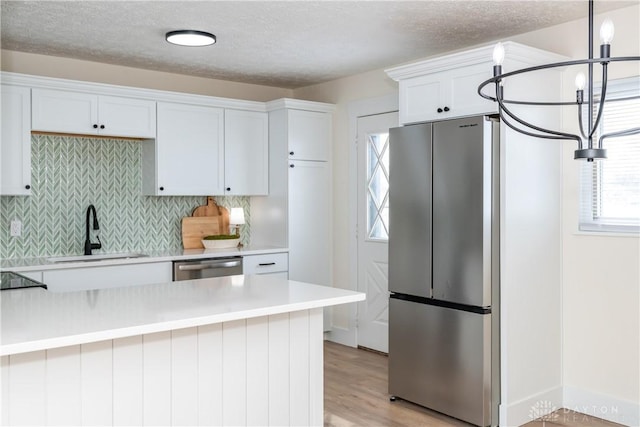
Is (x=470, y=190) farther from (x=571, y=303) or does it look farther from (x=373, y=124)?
(x=373, y=124)

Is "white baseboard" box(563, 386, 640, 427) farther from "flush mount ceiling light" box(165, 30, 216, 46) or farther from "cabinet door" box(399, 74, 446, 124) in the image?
"flush mount ceiling light" box(165, 30, 216, 46)

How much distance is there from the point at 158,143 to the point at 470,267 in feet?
8.77

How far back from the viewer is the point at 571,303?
367 cm

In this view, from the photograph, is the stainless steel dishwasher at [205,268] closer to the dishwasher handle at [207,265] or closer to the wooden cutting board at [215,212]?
the dishwasher handle at [207,265]

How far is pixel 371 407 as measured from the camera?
3.72 m

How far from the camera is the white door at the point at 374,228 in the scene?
4930 millimetres

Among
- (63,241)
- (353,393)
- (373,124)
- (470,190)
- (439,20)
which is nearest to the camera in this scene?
(470,190)

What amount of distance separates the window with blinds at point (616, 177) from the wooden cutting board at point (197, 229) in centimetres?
308

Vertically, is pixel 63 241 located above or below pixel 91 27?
below

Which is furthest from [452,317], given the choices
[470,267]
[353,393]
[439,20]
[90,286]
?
[90,286]

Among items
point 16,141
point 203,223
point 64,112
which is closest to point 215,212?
point 203,223

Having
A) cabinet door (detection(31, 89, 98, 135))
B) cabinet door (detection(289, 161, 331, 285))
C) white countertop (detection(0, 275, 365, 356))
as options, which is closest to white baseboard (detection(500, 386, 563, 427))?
white countertop (detection(0, 275, 365, 356))

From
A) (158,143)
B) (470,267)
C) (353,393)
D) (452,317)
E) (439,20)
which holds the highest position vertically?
(439,20)

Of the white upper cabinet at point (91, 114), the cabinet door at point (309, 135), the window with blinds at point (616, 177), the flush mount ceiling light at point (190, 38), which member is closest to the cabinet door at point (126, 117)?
the white upper cabinet at point (91, 114)
